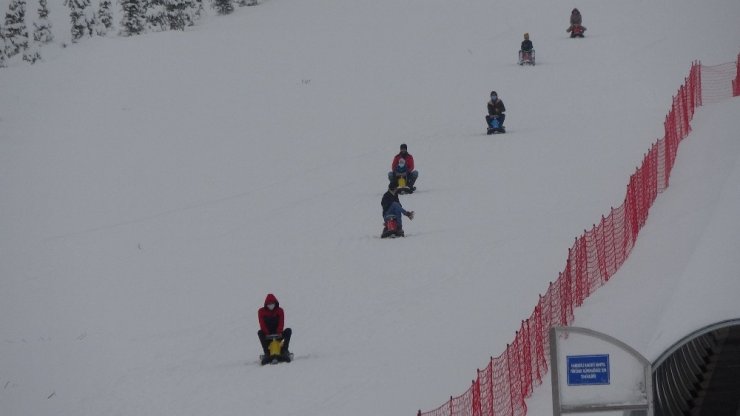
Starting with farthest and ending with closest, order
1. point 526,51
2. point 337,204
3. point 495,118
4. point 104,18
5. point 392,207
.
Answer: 1. point 104,18
2. point 526,51
3. point 495,118
4. point 337,204
5. point 392,207

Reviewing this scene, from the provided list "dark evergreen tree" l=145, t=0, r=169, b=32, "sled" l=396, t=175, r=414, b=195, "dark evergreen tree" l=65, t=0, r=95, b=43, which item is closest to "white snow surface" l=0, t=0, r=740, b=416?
"sled" l=396, t=175, r=414, b=195

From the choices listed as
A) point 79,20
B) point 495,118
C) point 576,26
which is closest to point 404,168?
point 495,118

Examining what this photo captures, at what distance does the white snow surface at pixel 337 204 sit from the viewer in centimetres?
1438

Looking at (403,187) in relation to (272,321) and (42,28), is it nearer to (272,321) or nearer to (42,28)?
(272,321)

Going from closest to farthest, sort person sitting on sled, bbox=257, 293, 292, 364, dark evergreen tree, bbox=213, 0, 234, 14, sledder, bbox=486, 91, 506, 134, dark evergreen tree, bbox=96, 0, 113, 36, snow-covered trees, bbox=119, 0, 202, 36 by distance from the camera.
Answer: person sitting on sled, bbox=257, 293, 292, 364
sledder, bbox=486, 91, 506, 134
snow-covered trees, bbox=119, 0, 202, 36
dark evergreen tree, bbox=213, 0, 234, 14
dark evergreen tree, bbox=96, 0, 113, 36

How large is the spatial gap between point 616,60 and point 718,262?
→ 30.4 m

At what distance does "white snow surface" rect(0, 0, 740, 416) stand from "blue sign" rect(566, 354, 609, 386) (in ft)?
4.50

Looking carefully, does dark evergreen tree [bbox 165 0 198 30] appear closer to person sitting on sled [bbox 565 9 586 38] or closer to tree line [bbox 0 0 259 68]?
tree line [bbox 0 0 259 68]

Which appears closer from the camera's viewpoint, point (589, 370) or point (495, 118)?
point (589, 370)

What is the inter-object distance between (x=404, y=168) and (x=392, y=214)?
380cm

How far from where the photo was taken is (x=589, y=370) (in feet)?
21.5

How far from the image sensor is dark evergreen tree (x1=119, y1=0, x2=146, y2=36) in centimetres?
6238

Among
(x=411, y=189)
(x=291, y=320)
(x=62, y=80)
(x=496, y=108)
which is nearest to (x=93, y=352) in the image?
(x=291, y=320)

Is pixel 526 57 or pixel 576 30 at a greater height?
pixel 576 30
